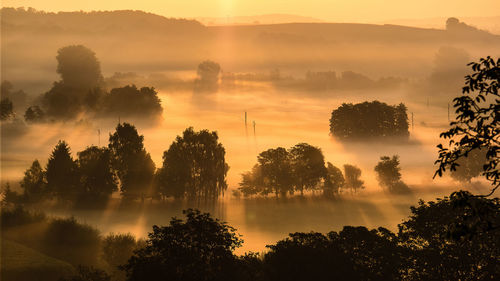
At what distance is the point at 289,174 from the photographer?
155 m

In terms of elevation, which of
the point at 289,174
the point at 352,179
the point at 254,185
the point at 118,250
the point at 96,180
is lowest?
the point at 118,250

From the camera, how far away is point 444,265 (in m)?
63.1

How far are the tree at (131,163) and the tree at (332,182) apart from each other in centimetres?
4313

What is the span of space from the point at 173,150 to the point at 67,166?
24.6 m

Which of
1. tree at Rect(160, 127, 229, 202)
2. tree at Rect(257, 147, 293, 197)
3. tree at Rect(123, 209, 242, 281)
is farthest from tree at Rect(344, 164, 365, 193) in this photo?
tree at Rect(123, 209, 242, 281)

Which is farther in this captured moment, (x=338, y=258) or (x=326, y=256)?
(x=338, y=258)

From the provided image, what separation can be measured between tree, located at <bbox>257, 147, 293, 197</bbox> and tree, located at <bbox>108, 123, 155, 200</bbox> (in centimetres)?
2761

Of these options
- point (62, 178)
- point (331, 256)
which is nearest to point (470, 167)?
point (62, 178)

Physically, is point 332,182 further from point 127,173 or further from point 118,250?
point 118,250

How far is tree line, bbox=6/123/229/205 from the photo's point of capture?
142 meters

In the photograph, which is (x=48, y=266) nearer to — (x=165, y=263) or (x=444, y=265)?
(x=165, y=263)

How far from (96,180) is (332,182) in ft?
194

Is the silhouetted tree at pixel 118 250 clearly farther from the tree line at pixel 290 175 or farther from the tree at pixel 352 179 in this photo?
the tree at pixel 352 179

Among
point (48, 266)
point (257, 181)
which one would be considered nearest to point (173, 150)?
point (257, 181)
